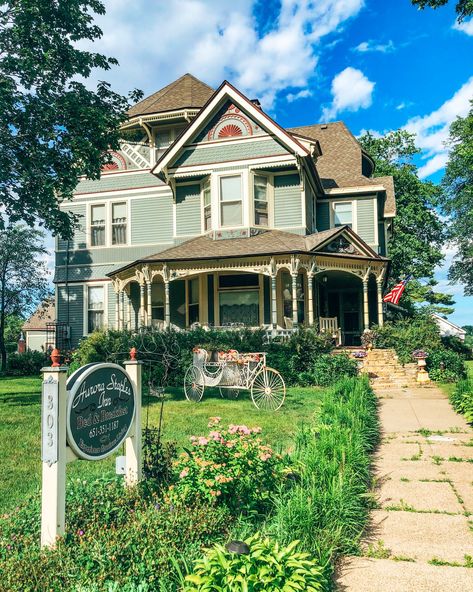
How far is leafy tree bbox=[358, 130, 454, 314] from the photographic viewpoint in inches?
1325

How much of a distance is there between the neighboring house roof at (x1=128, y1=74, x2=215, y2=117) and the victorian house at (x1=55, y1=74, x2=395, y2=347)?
0.10 m

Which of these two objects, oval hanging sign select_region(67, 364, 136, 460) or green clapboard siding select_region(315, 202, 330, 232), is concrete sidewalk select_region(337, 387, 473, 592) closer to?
oval hanging sign select_region(67, 364, 136, 460)

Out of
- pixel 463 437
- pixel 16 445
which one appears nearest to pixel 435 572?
pixel 463 437

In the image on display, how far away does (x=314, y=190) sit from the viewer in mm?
20750

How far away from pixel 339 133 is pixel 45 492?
25.0 meters

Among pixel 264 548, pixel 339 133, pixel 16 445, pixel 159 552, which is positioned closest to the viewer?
pixel 264 548

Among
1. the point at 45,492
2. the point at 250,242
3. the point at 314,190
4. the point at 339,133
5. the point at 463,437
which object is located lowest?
the point at 463,437

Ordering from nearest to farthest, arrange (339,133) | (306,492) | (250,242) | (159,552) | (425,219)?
(159,552), (306,492), (250,242), (339,133), (425,219)

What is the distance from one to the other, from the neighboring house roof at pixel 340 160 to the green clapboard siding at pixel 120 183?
6783mm

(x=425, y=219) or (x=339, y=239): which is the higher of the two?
(x=425, y=219)

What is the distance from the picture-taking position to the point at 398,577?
3434 mm

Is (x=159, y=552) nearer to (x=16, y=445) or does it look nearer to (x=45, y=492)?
(x=45, y=492)

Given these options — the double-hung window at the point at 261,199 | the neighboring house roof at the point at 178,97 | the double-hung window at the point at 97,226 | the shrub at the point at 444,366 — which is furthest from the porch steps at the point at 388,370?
the double-hung window at the point at 97,226

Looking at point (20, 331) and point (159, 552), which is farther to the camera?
point (20, 331)
